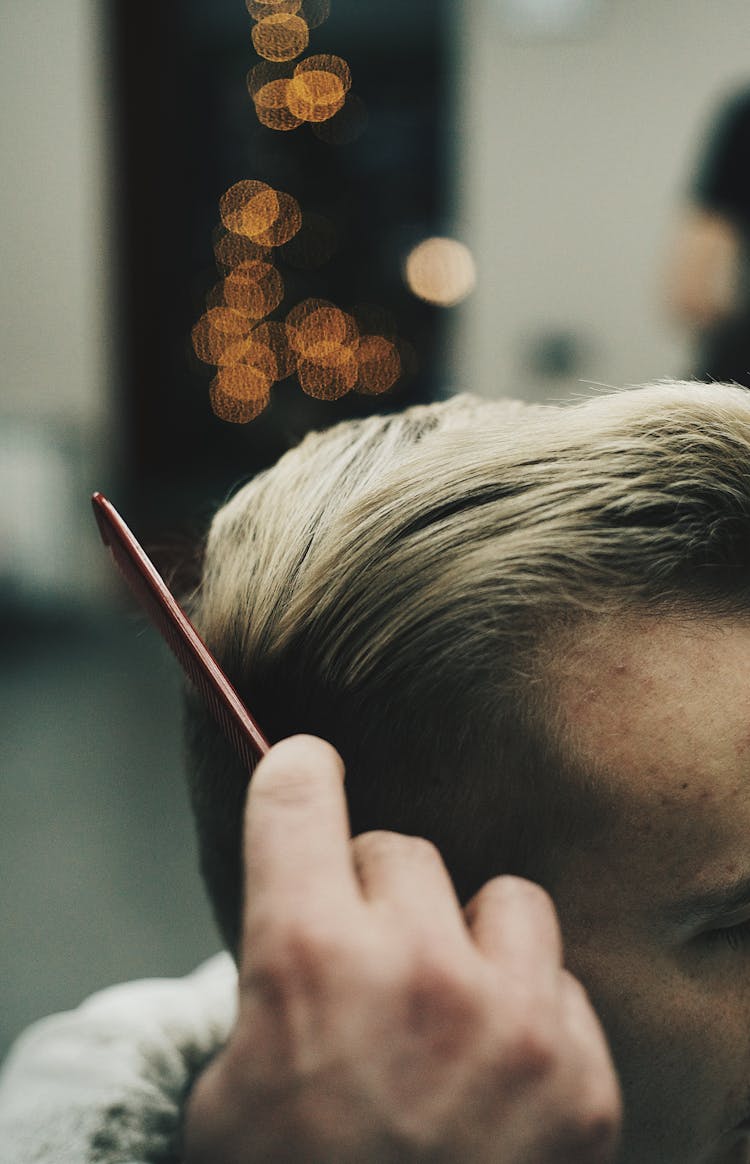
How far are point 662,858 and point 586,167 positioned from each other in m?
4.12

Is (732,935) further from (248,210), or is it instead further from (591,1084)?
(248,210)

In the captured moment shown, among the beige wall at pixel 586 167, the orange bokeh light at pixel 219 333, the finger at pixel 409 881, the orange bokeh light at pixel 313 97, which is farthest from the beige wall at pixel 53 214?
the finger at pixel 409 881

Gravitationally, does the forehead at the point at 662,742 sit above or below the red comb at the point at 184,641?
below

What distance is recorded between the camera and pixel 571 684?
23.9 inches

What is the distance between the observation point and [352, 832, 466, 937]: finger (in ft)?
1.37

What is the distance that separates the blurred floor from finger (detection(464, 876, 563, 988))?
1062 mm

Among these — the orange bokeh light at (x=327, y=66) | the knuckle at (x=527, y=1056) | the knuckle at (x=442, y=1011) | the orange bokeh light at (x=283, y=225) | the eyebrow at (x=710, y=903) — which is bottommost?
the eyebrow at (x=710, y=903)

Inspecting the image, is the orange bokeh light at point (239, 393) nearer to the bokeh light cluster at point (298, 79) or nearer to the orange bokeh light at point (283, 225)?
the orange bokeh light at point (283, 225)

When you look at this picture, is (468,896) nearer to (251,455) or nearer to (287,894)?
(287,894)

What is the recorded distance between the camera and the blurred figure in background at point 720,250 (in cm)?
192

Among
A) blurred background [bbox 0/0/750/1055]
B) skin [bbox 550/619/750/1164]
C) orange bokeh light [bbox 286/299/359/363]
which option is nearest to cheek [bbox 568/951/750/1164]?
skin [bbox 550/619/750/1164]

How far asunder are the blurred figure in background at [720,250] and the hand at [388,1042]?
1.62m

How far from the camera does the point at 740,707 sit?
0.61 metres

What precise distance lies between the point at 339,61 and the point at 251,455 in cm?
169
